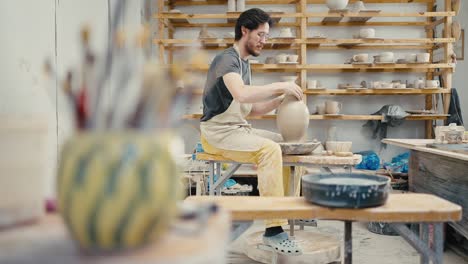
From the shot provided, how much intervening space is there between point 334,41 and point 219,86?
2.70m

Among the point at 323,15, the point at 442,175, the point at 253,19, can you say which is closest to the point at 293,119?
the point at 253,19

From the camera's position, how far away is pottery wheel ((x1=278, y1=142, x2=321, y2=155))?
2.94m

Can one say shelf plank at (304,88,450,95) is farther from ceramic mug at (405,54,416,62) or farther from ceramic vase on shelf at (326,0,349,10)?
ceramic vase on shelf at (326,0,349,10)

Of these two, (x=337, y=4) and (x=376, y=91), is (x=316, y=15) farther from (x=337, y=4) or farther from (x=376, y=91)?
(x=376, y=91)

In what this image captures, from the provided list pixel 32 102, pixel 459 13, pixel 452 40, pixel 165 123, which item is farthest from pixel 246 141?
pixel 459 13

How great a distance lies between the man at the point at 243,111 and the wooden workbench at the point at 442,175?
1.12m

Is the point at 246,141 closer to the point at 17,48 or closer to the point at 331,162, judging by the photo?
the point at 331,162

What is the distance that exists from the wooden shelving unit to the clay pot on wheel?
6.55ft

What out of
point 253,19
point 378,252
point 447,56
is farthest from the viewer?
point 447,56

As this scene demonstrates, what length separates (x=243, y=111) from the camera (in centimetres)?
329

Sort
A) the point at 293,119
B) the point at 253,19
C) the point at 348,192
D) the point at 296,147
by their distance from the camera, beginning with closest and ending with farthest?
the point at 348,192 < the point at 296,147 < the point at 253,19 < the point at 293,119

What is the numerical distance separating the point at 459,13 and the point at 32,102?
18.2 ft

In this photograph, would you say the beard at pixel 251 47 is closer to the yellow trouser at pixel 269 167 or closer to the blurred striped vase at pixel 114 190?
the yellow trouser at pixel 269 167

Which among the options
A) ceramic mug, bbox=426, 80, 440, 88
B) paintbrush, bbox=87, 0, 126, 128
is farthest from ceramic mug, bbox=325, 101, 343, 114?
paintbrush, bbox=87, 0, 126, 128
